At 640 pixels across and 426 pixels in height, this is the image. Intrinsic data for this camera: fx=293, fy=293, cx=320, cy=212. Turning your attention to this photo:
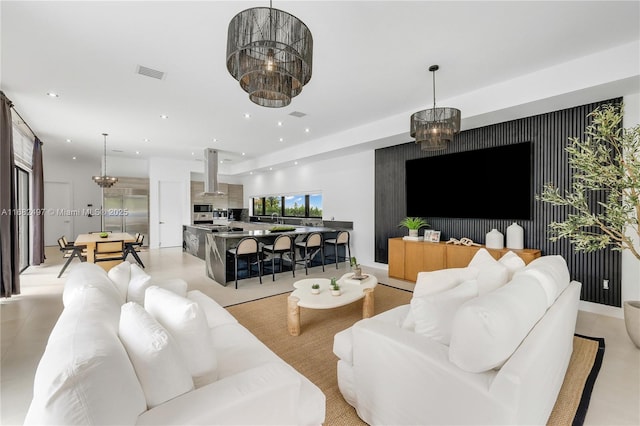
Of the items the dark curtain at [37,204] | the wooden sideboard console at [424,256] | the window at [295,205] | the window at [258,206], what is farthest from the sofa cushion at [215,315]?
the window at [258,206]

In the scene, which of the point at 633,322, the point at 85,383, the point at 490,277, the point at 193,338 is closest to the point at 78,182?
the point at 193,338

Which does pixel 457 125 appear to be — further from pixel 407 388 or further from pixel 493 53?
pixel 407 388

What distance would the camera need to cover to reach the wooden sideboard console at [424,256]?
15.3 ft

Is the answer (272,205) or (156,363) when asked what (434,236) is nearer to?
(156,363)

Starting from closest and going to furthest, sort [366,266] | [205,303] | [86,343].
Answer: [86,343] → [205,303] → [366,266]

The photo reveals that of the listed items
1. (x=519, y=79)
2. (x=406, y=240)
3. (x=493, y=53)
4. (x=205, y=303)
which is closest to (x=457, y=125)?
(x=493, y=53)

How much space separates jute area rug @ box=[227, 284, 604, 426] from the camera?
203 cm

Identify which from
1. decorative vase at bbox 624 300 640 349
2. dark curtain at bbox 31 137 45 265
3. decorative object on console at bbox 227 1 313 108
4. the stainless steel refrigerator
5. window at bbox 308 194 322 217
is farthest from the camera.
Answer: the stainless steel refrigerator

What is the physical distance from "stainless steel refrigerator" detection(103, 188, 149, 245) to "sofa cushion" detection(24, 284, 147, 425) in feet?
A: 30.6

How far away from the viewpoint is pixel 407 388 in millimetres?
1638

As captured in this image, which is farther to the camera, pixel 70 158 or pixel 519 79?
pixel 70 158

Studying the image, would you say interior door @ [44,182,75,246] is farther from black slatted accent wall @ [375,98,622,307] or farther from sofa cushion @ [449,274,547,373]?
sofa cushion @ [449,274,547,373]

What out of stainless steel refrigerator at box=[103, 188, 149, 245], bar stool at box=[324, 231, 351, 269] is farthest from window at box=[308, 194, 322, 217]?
stainless steel refrigerator at box=[103, 188, 149, 245]

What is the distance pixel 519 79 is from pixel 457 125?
45.5 inches
